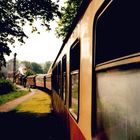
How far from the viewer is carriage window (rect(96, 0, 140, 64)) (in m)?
2.42

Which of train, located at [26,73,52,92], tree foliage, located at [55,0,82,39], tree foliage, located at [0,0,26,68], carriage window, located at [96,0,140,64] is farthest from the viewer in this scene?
tree foliage, located at [55,0,82,39]

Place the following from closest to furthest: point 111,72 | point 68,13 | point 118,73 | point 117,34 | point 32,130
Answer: point 118,73 < point 111,72 < point 117,34 < point 32,130 < point 68,13

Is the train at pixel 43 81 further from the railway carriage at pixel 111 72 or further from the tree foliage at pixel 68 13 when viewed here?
the railway carriage at pixel 111 72

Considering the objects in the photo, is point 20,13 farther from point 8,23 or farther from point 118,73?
point 118,73

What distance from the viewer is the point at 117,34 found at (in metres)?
2.59

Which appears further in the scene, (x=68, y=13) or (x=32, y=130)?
(x=68, y=13)

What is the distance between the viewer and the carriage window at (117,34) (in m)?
2.42

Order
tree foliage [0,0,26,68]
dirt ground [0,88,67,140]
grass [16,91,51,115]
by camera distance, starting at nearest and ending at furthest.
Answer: dirt ground [0,88,67,140]
tree foliage [0,0,26,68]
grass [16,91,51,115]

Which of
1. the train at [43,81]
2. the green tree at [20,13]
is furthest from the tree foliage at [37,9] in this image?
the train at [43,81]

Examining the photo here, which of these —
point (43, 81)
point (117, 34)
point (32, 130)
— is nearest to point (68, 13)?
point (43, 81)

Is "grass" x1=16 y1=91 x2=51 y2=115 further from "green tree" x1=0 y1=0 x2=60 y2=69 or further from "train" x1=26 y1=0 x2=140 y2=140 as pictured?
"train" x1=26 y1=0 x2=140 y2=140

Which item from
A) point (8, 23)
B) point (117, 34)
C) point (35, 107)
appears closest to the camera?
point (117, 34)

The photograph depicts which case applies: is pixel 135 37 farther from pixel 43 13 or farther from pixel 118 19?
pixel 43 13

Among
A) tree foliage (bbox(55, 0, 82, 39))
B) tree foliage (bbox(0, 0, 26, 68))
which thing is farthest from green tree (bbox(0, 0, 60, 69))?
tree foliage (bbox(55, 0, 82, 39))
